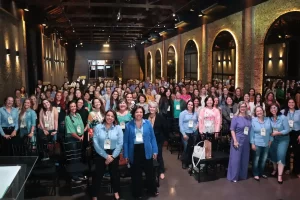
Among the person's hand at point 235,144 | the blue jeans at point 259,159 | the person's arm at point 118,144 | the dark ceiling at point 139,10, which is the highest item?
the dark ceiling at point 139,10

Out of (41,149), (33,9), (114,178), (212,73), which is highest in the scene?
(33,9)

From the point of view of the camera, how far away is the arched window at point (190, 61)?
12745mm

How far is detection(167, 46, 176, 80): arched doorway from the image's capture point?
16.5 metres

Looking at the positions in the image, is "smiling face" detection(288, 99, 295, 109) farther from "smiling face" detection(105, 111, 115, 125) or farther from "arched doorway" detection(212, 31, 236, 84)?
"arched doorway" detection(212, 31, 236, 84)

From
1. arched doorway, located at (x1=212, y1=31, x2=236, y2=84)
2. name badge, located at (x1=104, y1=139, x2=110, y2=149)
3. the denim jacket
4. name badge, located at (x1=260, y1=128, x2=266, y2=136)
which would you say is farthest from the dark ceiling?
name badge, located at (x1=104, y1=139, x2=110, y2=149)

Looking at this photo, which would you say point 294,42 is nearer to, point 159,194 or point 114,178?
point 159,194

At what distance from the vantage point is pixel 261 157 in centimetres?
504

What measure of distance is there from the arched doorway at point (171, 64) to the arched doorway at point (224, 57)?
18.2 ft

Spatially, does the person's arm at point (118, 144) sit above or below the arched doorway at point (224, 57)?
below

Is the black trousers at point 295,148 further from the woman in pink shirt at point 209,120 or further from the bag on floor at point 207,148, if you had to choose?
the bag on floor at point 207,148

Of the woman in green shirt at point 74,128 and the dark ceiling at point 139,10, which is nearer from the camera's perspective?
the woman in green shirt at point 74,128

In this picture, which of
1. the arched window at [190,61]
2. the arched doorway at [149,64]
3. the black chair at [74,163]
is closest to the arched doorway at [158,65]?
the arched doorway at [149,64]

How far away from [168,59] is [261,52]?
10.1m

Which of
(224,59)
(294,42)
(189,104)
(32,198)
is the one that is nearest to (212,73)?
(224,59)
